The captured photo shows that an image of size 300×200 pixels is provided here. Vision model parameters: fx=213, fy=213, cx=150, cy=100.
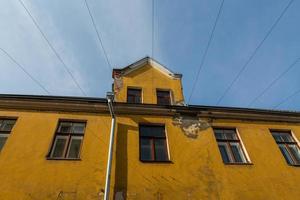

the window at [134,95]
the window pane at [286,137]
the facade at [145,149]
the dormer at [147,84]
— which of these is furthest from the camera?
the dormer at [147,84]

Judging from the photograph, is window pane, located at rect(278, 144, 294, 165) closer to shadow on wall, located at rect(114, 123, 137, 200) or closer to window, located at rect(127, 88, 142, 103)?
shadow on wall, located at rect(114, 123, 137, 200)

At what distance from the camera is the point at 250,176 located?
8.53 meters

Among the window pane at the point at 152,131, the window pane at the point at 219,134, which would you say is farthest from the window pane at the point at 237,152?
the window pane at the point at 152,131

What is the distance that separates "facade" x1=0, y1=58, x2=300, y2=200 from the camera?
302 inches

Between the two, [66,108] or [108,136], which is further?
[66,108]

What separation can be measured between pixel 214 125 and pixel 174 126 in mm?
2016

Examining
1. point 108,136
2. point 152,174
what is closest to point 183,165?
point 152,174

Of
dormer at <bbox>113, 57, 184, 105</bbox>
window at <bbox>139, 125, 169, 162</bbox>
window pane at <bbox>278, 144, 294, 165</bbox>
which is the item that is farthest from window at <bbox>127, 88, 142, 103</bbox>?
window pane at <bbox>278, 144, 294, 165</bbox>

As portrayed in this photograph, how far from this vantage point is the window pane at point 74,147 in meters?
8.45

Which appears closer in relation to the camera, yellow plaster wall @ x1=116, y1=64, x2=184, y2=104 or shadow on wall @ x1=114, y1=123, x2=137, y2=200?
shadow on wall @ x1=114, y1=123, x2=137, y2=200

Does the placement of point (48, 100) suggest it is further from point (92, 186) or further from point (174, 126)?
point (174, 126)

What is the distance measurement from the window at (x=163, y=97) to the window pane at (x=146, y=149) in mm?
2645

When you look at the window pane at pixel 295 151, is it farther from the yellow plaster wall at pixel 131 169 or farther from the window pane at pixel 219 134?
the window pane at pixel 219 134

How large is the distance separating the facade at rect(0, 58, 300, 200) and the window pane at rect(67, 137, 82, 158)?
45 millimetres
